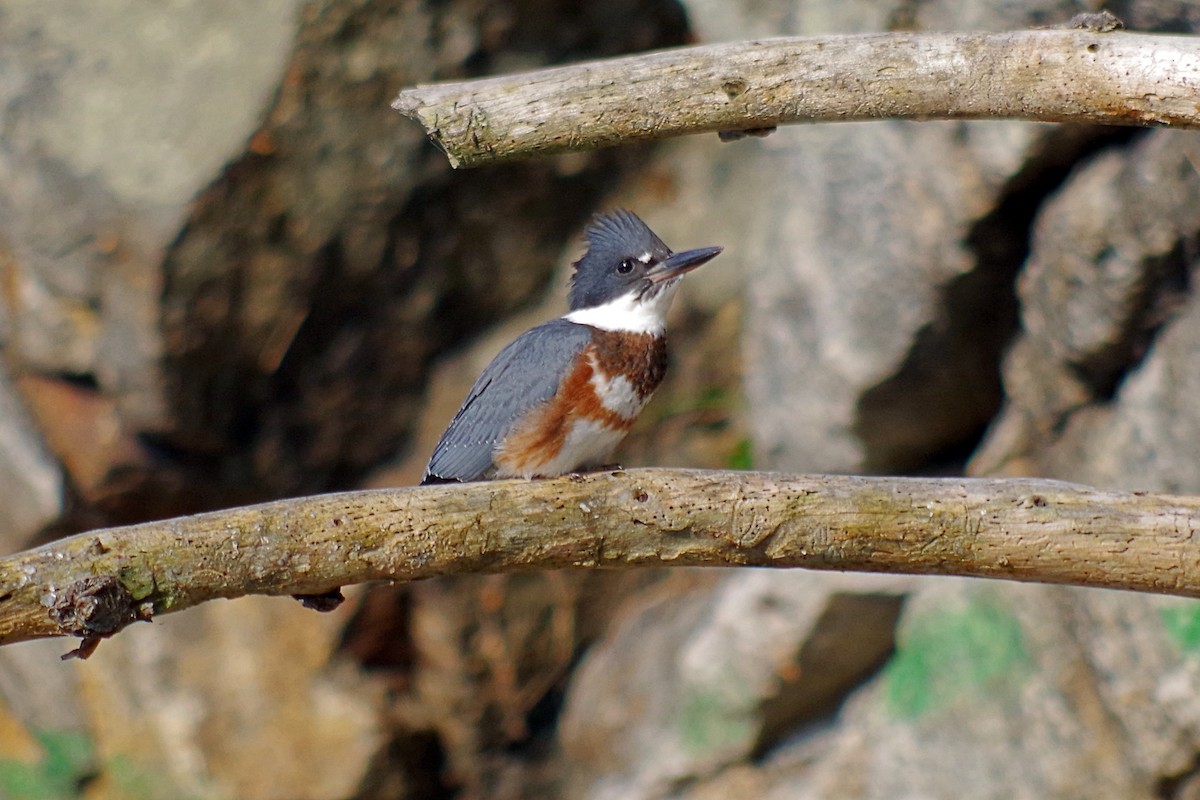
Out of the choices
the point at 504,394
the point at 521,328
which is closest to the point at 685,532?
the point at 504,394

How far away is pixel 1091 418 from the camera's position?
404 cm

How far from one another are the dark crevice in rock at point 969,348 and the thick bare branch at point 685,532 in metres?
1.68

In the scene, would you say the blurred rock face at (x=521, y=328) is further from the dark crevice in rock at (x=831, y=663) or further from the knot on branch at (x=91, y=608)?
the knot on branch at (x=91, y=608)

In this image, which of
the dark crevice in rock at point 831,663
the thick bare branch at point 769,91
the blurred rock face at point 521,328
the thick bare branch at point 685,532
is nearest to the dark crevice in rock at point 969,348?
the blurred rock face at point 521,328

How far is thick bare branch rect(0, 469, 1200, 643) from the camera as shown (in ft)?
7.50

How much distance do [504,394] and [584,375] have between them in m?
0.21

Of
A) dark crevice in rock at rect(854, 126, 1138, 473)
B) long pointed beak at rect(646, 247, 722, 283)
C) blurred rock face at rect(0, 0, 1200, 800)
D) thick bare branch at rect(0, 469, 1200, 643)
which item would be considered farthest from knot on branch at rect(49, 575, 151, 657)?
dark crevice in rock at rect(854, 126, 1138, 473)

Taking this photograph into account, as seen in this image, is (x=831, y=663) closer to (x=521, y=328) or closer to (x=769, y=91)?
Answer: (x=521, y=328)

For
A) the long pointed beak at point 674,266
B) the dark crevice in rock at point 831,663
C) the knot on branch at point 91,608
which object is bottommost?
the dark crevice in rock at point 831,663

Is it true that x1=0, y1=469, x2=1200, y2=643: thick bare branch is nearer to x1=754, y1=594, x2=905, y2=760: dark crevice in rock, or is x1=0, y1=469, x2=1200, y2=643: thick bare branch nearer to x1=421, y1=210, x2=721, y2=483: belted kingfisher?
x1=421, y1=210, x2=721, y2=483: belted kingfisher

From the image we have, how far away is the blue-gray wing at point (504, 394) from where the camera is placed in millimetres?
3053

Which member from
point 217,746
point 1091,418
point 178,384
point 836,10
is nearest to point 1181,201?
point 1091,418

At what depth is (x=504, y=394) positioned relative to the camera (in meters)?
3.11

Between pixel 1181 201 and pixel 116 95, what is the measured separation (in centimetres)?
355
